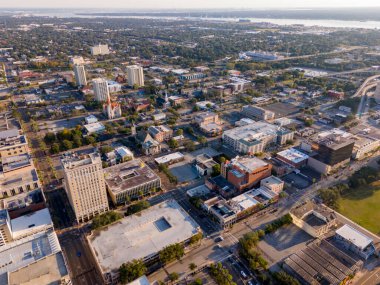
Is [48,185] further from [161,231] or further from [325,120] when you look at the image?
[325,120]

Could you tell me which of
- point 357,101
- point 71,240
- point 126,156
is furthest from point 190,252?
point 357,101

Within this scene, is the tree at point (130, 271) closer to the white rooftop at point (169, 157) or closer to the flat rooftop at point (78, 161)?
the flat rooftop at point (78, 161)

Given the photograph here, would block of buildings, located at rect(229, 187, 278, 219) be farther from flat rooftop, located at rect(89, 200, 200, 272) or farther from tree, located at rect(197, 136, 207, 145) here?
tree, located at rect(197, 136, 207, 145)

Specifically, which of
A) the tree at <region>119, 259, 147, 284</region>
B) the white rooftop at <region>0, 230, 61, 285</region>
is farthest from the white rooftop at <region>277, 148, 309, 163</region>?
the white rooftop at <region>0, 230, 61, 285</region>

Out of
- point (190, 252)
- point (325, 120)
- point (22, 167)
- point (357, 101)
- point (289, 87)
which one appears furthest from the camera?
point (289, 87)

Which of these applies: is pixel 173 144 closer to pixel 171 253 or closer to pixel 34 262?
pixel 171 253
